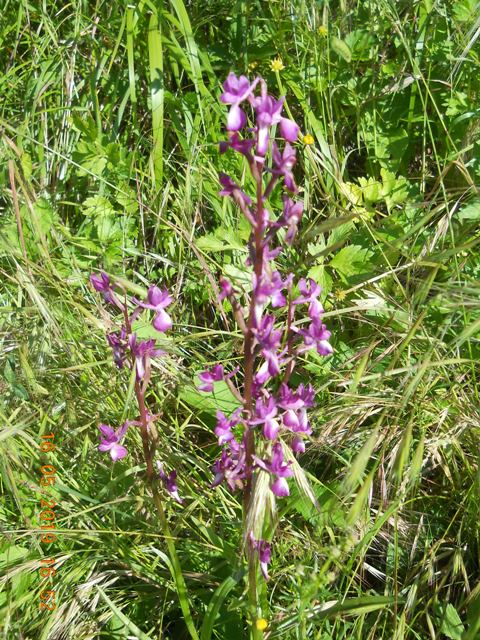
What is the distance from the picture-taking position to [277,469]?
1282 millimetres

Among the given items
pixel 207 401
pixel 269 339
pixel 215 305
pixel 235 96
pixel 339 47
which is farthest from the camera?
pixel 215 305

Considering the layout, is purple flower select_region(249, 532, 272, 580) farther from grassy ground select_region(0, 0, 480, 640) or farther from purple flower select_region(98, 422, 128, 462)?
purple flower select_region(98, 422, 128, 462)

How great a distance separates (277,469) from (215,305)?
0.94 metres

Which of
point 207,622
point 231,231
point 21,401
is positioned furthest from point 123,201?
point 207,622

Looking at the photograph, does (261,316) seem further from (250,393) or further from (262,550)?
(262,550)

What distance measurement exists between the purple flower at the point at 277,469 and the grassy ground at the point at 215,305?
15 cm

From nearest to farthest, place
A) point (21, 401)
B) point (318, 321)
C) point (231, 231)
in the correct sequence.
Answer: point (318, 321)
point (21, 401)
point (231, 231)

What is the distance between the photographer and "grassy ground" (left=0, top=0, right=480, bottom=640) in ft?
5.24

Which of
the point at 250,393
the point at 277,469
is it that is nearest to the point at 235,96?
the point at 250,393

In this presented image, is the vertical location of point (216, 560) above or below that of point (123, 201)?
below

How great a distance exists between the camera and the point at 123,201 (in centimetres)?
219

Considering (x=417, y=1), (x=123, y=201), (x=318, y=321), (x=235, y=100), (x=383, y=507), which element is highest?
(x=235, y=100)

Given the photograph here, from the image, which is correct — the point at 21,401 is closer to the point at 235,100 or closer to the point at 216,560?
the point at 216,560

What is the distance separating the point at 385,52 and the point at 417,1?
18 centimetres
